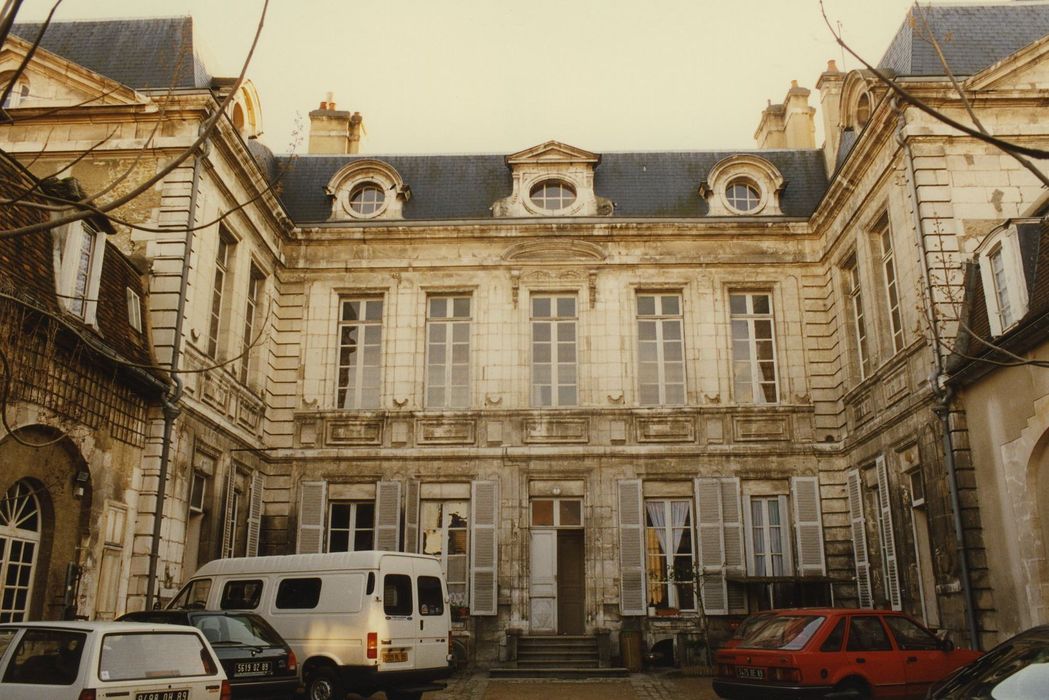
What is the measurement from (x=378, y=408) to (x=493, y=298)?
9.28ft

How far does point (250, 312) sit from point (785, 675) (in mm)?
10650

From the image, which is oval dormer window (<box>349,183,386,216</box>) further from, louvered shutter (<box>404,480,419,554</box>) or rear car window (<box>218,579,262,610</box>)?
rear car window (<box>218,579,262,610</box>)

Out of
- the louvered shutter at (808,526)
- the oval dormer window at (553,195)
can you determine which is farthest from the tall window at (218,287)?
the louvered shutter at (808,526)

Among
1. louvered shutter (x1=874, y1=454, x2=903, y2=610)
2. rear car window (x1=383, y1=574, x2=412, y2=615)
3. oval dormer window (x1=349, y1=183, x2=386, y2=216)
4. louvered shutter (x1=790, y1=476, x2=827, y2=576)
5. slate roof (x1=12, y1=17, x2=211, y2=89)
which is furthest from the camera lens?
oval dormer window (x1=349, y1=183, x2=386, y2=216)

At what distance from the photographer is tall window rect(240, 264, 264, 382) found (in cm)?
1525

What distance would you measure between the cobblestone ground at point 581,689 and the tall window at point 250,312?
240 inches

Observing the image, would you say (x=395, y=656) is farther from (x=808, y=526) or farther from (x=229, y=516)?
(x=808, y=526)

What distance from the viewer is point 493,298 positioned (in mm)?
16656

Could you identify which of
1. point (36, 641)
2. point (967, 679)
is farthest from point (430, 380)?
point (967, 679)

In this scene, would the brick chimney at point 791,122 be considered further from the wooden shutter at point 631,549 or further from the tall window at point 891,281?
the wooden shutter at point 631,549

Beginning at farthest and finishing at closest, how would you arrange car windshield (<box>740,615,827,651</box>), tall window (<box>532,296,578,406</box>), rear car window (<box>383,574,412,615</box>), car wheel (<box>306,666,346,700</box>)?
tall window (<box>532,296,578,406</box>) < rear car window (<box>383,574,412,615</box>) < car wheel (<box>306,666,346,700</box>) < car windshield (<box>740,615,827,651</box>)

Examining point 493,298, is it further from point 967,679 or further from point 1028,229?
point 967,679

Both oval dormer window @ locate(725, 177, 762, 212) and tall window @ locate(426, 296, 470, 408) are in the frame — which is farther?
oval dormer window @ locate(725, 177, 762, 212)

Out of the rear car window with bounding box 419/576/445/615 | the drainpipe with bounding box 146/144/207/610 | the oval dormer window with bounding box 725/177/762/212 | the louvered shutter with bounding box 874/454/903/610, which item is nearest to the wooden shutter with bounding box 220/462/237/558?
the drainpipe with bounding box 146/144/207/610
